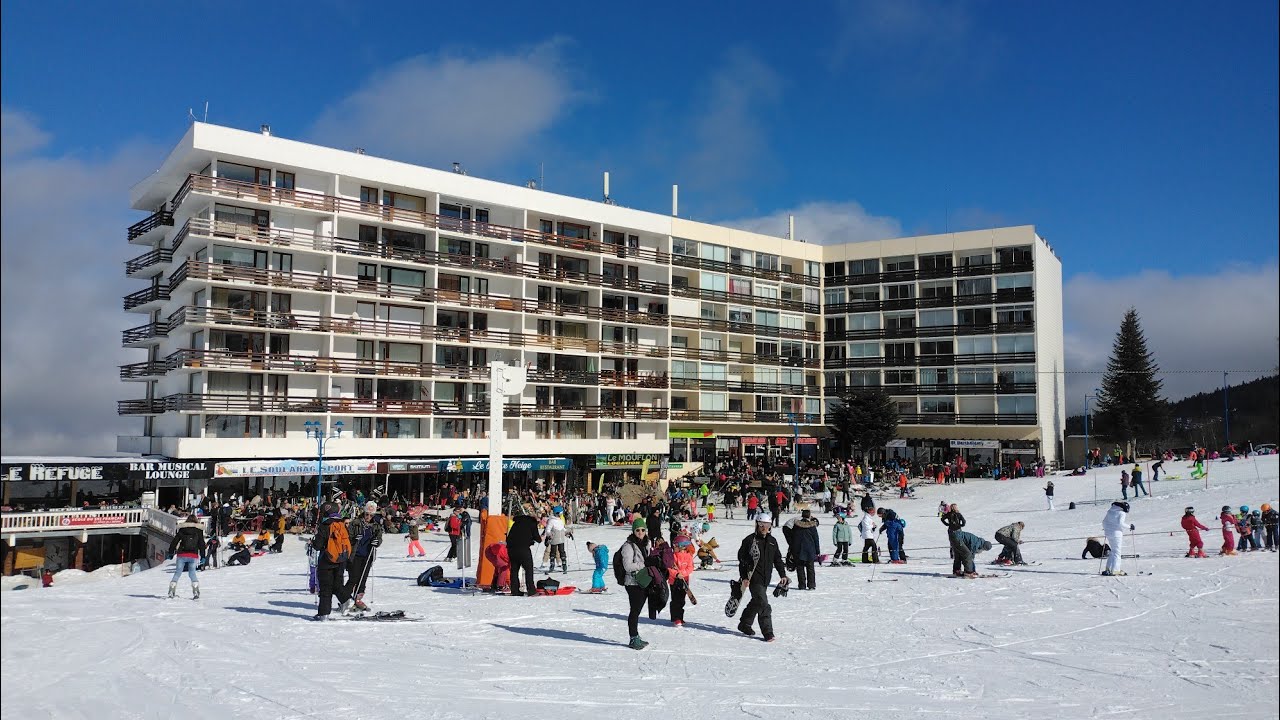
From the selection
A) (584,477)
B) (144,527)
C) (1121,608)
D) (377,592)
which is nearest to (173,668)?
(377,592)

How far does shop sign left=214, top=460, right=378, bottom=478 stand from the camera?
137 ft

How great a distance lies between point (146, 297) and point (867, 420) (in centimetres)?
4684

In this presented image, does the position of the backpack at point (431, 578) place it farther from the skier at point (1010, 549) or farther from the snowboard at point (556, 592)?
the skier at point (1010, 549)

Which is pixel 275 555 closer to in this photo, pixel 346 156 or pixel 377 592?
pixel 377 592

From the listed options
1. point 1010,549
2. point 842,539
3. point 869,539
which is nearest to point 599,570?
point 842,539

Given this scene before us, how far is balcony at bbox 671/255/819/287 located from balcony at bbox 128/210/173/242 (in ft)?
105

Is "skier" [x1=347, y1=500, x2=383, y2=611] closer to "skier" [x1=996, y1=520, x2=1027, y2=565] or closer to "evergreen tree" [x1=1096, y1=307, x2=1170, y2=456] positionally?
"skier" [x1=996, y1=520, x2=1027, y2=565]

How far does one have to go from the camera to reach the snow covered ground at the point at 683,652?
32.0 feet

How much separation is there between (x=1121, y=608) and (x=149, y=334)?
48.3 meters

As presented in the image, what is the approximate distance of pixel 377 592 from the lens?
1877 cm

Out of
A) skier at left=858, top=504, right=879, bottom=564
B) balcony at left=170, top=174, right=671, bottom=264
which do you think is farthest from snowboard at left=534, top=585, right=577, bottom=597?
balcony at left=170, top=174, right=671, bottom=264

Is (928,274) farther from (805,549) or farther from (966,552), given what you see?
(805,549)

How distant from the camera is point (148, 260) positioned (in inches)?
1940

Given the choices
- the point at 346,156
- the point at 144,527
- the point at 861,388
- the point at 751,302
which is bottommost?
the point at 144,527
